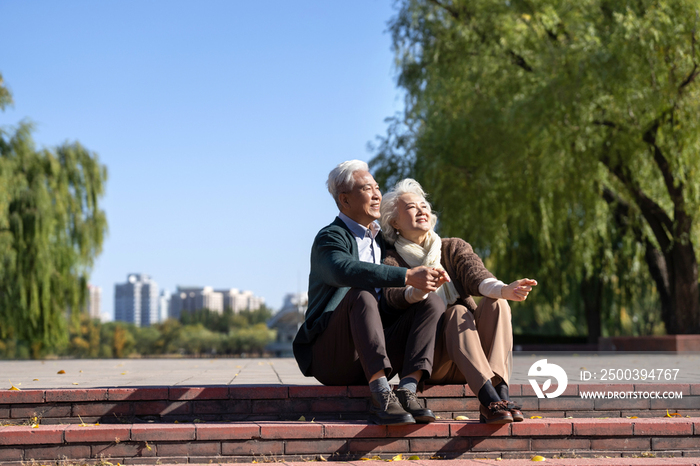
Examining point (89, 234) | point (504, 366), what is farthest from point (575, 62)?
point (89, 234)

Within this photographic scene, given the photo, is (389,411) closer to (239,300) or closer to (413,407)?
(413,407)

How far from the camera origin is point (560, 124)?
11172 mm

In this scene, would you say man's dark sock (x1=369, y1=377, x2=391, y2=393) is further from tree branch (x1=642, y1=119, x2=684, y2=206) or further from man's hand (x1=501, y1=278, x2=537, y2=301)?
tree branch (x1=642, y1=119, x2=684, y2=206)

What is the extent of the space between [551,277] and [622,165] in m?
6.76

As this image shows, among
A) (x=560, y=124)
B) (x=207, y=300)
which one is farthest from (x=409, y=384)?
(x=207, y=300)

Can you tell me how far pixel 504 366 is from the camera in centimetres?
324

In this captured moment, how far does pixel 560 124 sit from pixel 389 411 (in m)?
9.19

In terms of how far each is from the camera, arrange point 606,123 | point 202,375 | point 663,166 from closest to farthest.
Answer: point 202,375 < point 606,123 < point 663,166

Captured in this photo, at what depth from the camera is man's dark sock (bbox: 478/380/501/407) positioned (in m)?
3.10

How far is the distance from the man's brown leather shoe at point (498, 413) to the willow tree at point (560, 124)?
8738mm

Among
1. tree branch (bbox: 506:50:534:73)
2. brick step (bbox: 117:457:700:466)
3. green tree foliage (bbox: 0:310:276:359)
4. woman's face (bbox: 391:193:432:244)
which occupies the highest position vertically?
tree branch (bbox: 506:50:534:73)

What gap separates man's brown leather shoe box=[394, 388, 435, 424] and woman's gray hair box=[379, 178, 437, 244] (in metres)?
0.94

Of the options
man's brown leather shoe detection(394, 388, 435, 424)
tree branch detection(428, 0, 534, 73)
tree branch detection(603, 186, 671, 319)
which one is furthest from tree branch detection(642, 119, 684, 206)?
man's brown leather shoe detection(394, 388, 435, 424)

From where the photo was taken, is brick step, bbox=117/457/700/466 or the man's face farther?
the man's face
